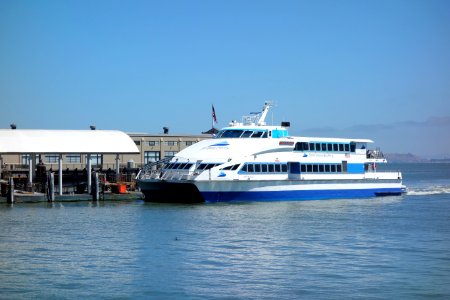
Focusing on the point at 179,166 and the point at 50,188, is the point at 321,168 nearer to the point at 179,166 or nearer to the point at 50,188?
the point at 179,166

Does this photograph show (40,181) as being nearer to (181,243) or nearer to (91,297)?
(181,243)

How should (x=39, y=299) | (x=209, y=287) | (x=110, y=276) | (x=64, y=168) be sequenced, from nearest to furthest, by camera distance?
(x=39, y=299) → (x=209, y=287) → (x=110, y=276) → (x=64, y=168)

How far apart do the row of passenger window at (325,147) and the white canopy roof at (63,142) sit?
13795 mm

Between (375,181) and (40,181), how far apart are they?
27.9 meters

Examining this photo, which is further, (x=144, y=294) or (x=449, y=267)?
(x=449, y=267)

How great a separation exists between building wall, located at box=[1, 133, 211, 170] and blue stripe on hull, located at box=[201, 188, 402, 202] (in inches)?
692

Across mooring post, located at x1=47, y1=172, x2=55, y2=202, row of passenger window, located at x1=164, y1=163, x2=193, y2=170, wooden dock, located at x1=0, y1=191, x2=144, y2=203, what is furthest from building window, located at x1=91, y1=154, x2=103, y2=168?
row of passenger window, located at x1=164, y1=163, x2=193, y2=170

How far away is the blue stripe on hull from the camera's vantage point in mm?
54156

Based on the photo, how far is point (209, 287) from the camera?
2539cm

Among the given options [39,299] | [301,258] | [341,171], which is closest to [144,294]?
[39,299]

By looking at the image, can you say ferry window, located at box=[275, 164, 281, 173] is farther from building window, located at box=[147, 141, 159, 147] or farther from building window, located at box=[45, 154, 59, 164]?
building window, located at box=[45, 154, 59, 164]

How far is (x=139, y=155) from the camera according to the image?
73.9 m

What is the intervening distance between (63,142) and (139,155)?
13.4m

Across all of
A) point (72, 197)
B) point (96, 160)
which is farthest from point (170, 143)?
point (72, 197)
